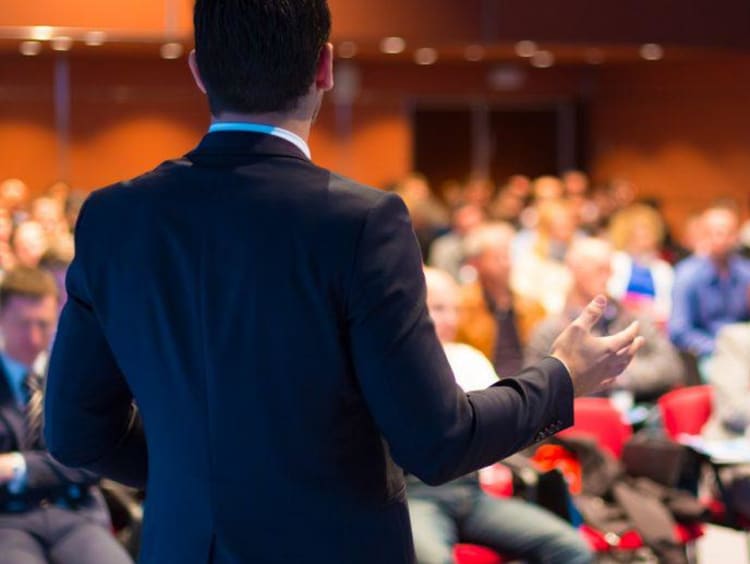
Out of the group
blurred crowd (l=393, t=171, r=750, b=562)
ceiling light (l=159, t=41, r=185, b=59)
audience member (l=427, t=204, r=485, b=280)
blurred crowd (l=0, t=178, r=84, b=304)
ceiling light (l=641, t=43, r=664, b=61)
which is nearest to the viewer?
blurred crowd (l=393, t=171, r=750, b=562)

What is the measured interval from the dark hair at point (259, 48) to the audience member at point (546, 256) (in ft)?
18.5

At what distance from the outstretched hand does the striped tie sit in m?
2.33

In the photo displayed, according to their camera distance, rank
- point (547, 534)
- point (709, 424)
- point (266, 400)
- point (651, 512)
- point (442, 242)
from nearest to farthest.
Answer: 1. point (266, 400)
2. point (547, 534)
3. point (651, 512)
4. point (709, 424)
5. point (442, 242)

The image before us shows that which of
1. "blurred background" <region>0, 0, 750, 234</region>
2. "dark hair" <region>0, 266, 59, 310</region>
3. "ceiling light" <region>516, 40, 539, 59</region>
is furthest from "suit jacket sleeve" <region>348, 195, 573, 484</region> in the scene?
"ceiling light" <region>516, 40, 539, 59</region>

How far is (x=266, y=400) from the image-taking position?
4.95 feet

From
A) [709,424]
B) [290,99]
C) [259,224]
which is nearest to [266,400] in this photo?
[259,224]

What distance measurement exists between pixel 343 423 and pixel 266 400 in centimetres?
9

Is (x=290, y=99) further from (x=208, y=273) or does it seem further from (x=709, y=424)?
(x=709, y=424)

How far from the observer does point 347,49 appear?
13016 millimetres

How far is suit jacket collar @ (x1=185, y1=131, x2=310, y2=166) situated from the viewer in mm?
1583

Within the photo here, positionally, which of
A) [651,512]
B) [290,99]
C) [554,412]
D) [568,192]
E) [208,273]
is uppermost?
[290,99]

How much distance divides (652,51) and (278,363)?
12.4 metres

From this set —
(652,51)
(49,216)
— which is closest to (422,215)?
(49,216)

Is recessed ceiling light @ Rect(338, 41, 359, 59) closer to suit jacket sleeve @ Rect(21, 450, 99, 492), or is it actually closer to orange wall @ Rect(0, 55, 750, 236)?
orange wall @ Rect(0, 55, 750, 236)
